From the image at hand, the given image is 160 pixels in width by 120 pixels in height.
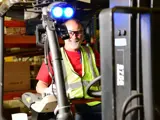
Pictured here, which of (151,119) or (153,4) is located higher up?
(153,4)

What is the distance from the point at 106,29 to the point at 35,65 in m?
3.61

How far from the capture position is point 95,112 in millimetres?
3332

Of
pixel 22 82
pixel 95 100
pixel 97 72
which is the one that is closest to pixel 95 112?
pixel 95 100

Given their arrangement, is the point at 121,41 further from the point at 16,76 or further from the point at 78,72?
the point at 16,76

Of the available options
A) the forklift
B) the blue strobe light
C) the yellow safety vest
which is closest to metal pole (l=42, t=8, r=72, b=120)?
the blue strobe light

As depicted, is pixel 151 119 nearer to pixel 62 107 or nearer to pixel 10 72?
pixel 62 107

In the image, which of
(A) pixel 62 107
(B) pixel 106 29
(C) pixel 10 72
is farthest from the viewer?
(C) pixel 10 72

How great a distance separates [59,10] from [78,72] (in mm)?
1127

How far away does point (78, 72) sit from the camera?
11.2 ft

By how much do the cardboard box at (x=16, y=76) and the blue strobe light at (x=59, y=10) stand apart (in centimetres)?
224

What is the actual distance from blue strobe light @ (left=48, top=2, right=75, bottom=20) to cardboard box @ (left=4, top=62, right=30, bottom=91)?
224cm

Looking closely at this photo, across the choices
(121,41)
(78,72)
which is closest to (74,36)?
(78,72)

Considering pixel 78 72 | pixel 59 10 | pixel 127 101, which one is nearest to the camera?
pixel 127 101

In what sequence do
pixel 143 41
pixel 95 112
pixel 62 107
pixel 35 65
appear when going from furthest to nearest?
pixel 35 65 → pixel 95 112 → pixel 62 107 → pixel 143 41
